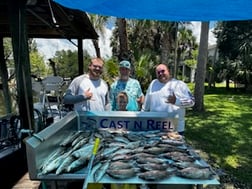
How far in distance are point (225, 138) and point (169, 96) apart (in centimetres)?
412

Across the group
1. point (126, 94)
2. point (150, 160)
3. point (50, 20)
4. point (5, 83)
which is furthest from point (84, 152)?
point (5, 83)

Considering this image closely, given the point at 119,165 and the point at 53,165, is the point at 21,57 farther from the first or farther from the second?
the point at 119,165

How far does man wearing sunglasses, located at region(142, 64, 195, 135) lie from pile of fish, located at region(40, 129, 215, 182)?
2.72 feet

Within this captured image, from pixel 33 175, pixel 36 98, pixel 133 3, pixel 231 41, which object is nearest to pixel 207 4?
pixel 133 3

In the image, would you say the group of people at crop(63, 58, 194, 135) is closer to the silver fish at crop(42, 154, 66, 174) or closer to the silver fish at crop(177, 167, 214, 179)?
the silver fish at crop(42, 154, 66, 174)

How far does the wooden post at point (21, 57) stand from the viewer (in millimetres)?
3678

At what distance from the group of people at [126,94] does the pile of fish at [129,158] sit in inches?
34.2

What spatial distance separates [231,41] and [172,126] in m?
26.8

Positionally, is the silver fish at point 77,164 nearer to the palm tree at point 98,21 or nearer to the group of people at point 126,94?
the group of people at point 126,94

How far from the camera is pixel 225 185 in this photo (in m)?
4.34

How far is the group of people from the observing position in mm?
3753

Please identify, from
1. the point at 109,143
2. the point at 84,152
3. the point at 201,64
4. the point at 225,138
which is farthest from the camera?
the point at 201,64

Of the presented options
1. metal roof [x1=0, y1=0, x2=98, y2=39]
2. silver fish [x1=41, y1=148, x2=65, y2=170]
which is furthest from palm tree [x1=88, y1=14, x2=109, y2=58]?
silver fish [x1=41, y1=148, x2=65, y2=170]

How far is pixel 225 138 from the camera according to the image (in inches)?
287
